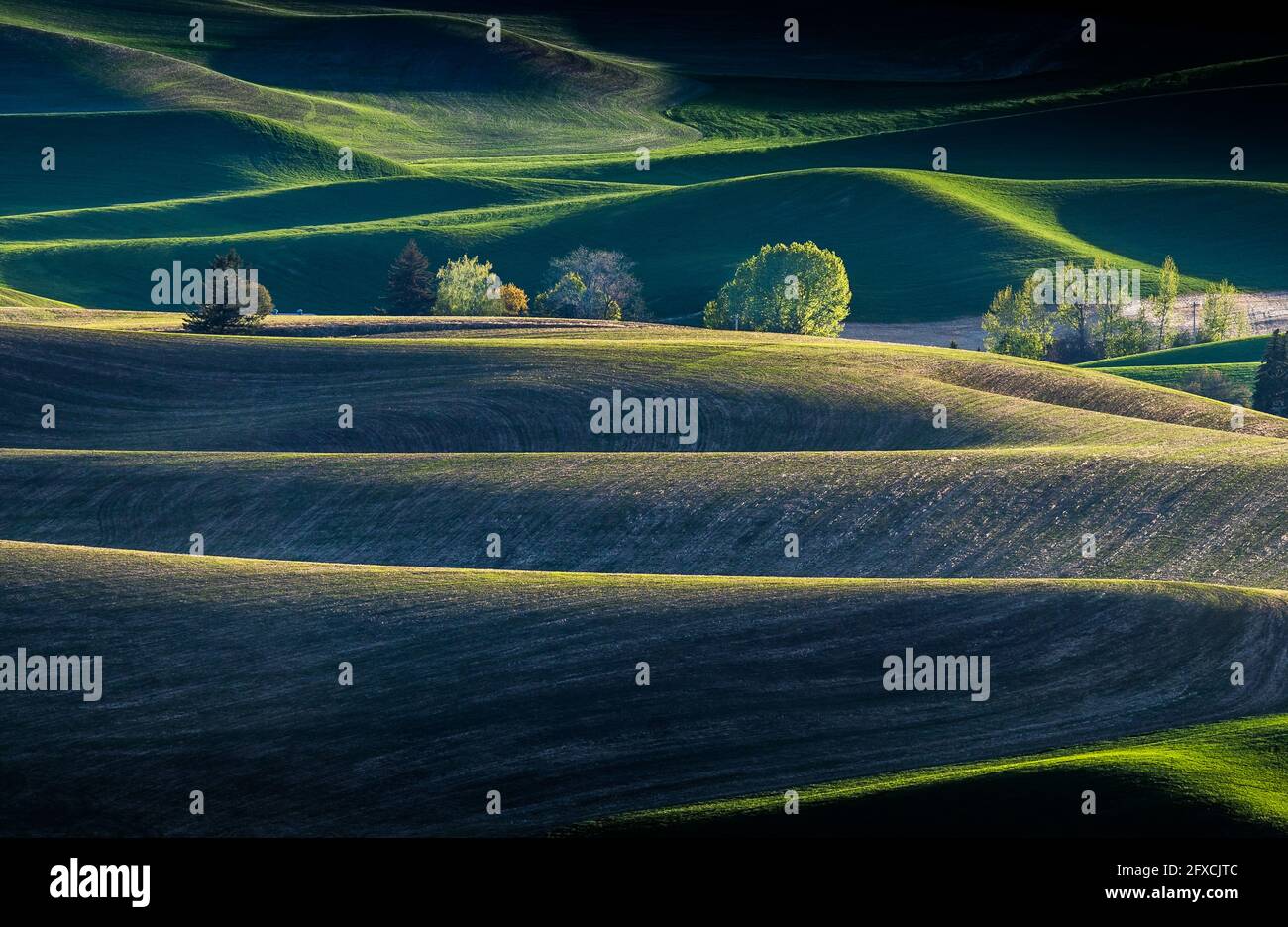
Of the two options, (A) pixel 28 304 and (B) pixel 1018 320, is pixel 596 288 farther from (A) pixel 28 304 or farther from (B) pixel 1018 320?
(A) pixel 28 304

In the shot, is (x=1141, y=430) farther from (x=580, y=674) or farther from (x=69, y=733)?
(x=69, y=733)

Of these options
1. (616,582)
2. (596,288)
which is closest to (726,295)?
(596,288)

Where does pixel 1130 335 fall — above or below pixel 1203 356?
above

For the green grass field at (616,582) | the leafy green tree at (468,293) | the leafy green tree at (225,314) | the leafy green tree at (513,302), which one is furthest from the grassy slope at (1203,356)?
the leafy green tree at (225,314)

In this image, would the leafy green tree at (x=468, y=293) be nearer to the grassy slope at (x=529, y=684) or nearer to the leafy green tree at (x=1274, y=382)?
the leafy green tree at (x=1274, y=382)

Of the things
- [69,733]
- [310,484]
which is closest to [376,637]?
[69,733]

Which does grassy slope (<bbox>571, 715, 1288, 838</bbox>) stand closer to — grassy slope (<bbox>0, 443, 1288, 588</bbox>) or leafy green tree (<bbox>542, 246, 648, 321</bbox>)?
grassy slope (<bbox>0, 443, 1288, 588</bbox>)
